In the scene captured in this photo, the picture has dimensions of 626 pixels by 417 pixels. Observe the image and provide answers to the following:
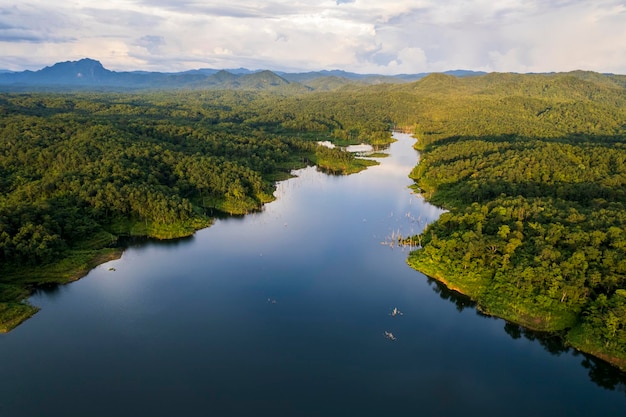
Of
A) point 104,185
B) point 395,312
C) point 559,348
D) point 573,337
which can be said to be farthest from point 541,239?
point 104,185

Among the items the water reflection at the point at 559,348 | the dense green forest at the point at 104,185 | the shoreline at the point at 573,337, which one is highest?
the dense green forest at the point at 104,185

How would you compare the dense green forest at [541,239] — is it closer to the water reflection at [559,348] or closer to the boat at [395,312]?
the water reflection at [559,348]

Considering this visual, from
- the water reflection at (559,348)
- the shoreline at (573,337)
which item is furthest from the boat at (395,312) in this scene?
the shoreline at (573,337)

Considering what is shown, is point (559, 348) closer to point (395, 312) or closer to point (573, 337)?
point (573, 337)

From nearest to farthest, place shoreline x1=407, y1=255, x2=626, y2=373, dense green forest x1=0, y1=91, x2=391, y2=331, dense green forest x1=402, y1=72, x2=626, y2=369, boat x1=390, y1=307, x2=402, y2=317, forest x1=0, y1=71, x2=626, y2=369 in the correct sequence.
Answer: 1. shoreline x1=407, y1=255, x2=626, y2=373
2. dense green forest x1=402, y1=72, x2=626, y2=369
3. forest x1=0, y1=71, x2=626, y2=369
4. boat x1=390, y1=307, x2=402, y2=317
5. dense green forest x1=0, y1=91, x2=391, y2=331

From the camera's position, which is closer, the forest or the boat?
the forest

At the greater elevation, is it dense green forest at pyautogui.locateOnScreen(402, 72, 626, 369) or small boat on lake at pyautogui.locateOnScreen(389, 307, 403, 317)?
dense green forest at pyautogui.locateOnScreen(402, 72, 626, 369)

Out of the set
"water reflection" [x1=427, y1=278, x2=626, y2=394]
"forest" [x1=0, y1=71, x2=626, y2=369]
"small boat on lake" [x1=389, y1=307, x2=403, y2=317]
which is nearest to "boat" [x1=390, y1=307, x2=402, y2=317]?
"small boat on lake" [x1=389, y1=307, x2=403, y2=317]

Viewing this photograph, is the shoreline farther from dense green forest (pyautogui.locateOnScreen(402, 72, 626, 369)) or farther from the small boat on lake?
the small boat on lake

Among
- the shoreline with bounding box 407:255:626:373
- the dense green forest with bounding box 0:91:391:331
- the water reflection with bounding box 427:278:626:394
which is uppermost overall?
the dense green forest with bounding box 0:91:391:331
